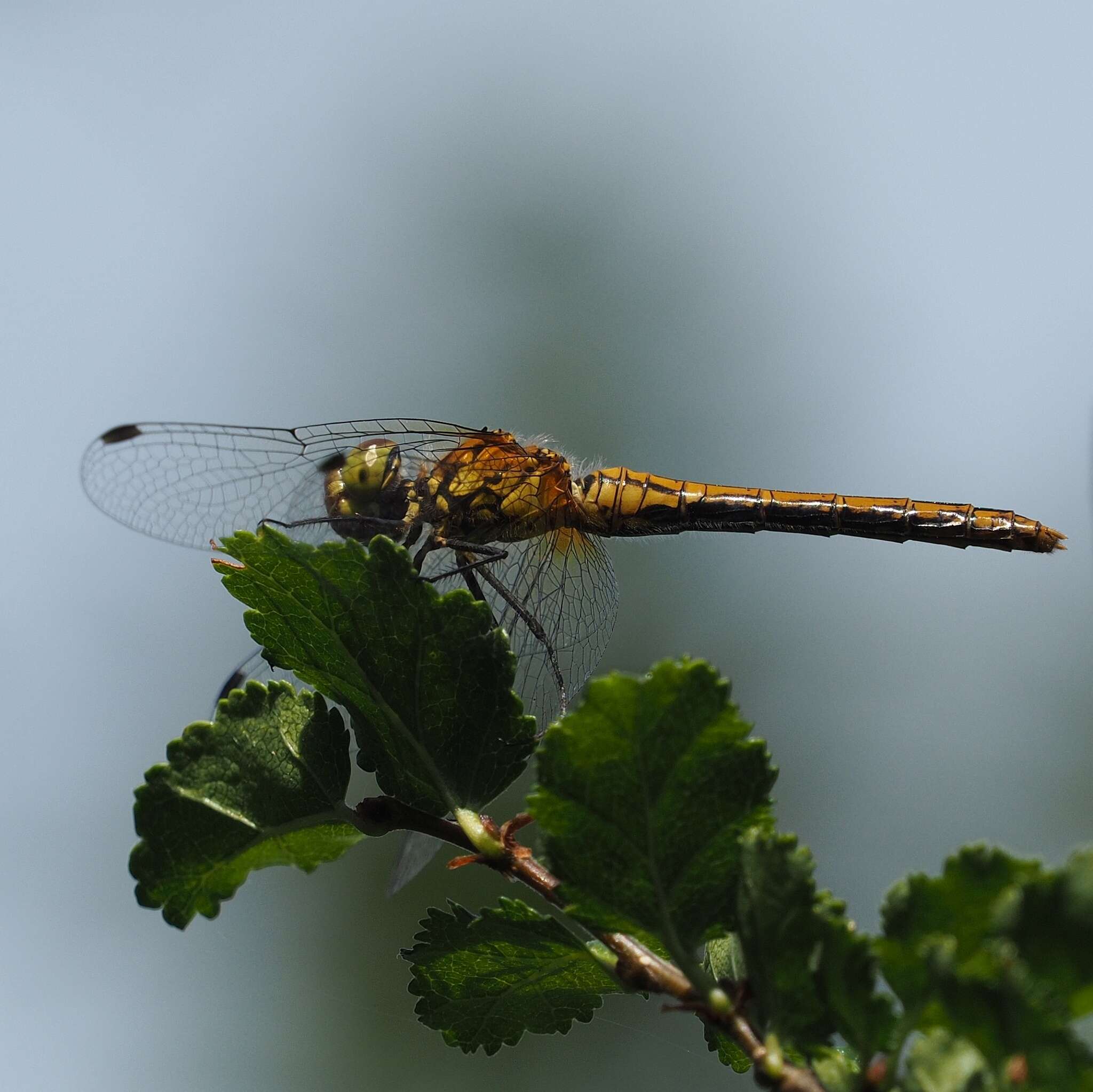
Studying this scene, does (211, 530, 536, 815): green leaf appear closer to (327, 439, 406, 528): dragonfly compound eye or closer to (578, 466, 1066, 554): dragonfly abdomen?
(327, 439, 406, 528): dragonfly compound eye

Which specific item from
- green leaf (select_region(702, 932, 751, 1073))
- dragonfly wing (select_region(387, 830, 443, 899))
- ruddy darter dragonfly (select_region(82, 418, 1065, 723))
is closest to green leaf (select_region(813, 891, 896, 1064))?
green leaf (select_region(702, 932, 751, 1073))

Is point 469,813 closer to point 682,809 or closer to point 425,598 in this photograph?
point 425,598

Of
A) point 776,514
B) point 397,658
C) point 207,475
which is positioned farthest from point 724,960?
point 207,475

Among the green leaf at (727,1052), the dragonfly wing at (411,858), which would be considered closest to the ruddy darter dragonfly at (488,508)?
the dragonfly wing at (411,858)

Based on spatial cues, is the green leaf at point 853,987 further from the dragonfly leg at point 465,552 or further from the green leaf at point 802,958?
the dragonfly leg at point 465,552

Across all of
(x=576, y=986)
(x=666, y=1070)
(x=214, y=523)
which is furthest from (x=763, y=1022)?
(x=666, y=1070)

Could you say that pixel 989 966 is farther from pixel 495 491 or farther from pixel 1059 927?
pixel 495 491
